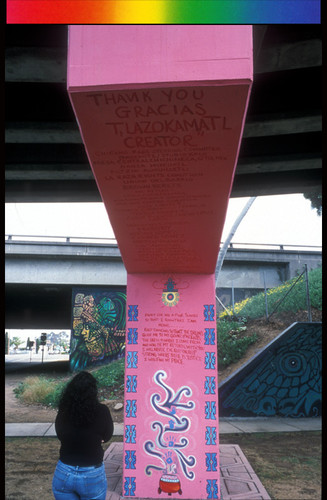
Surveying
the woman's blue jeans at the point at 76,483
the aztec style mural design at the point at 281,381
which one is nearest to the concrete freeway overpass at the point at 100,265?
the aztec style mural design at the point at 281,381

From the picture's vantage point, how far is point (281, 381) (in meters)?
11.2

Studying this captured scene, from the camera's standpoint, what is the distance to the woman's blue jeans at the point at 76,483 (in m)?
2.92

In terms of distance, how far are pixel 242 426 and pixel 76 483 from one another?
8125mm

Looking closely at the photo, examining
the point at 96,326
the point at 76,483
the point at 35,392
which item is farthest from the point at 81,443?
the point at 96,326

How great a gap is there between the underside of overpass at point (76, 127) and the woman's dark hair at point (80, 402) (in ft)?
12.5

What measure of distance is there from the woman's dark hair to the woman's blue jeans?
1.15ft

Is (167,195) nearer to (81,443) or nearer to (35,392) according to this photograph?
(81,443)

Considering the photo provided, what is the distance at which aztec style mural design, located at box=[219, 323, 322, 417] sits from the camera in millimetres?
11062

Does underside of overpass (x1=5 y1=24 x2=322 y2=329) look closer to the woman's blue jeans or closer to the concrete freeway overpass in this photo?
the woman's blue jeans

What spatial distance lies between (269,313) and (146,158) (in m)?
12.7

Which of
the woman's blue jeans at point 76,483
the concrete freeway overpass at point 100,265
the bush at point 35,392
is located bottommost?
the bush at point 35,392

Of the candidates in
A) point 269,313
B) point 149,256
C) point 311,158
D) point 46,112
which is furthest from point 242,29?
point 269,313

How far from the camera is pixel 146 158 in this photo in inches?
115

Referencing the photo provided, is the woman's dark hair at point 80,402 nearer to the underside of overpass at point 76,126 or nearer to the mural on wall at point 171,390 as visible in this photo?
the mural on wall at point 171,390
